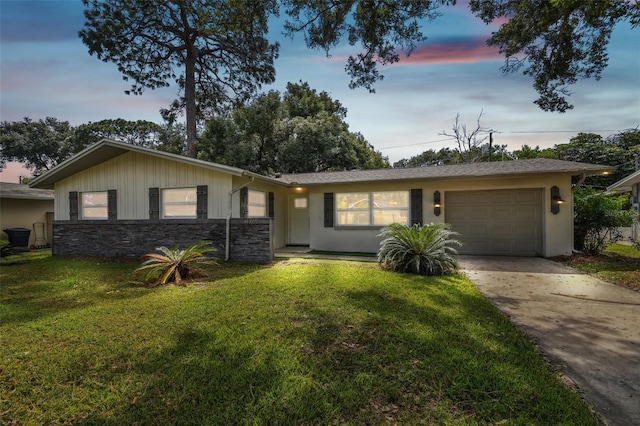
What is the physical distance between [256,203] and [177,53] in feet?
38.2

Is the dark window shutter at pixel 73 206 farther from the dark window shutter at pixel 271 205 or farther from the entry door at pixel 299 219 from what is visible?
the entry door at pixel 299 219

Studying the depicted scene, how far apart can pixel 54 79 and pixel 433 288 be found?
10.8 metres

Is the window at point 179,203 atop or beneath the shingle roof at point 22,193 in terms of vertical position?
beneath

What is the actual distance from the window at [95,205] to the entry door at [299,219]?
6.14 metres

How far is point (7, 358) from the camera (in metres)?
2.73

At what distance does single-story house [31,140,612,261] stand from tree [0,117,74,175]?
867 inches

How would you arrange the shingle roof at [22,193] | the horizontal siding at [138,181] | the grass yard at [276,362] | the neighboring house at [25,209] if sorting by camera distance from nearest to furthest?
the grass yard at [276,362], the horizontal siding at [138,181], the shingle roof at [22,193], the neighboring house at [25,209]

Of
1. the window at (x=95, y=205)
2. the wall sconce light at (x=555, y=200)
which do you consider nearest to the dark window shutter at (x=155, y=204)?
the window at (x=95, y=205)

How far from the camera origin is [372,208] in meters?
9.73

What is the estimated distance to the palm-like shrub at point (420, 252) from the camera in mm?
6105

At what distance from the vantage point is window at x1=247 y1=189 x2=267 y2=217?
927 centimetres

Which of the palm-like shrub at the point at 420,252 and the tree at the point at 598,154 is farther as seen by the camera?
the tree at the point at 598,154

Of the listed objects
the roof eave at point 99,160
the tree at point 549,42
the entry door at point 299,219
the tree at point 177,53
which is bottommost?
the entry door at point 299,219

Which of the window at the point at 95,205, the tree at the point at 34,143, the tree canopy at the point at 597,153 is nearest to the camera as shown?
the window at the point at 95,205
